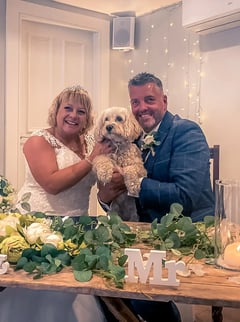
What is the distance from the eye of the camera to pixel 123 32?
11.3 ft

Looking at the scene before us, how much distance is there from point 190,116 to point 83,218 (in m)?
1.92

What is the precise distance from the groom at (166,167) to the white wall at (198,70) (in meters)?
1.13

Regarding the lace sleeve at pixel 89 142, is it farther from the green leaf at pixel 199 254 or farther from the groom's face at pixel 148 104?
the green leaf at pixel 199 254

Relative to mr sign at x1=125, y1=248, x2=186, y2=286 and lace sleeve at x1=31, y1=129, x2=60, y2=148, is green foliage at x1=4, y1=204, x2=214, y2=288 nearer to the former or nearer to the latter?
mr sign at x1=125, y1=248, x2=186, y2=286

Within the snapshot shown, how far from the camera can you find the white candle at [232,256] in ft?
3.57

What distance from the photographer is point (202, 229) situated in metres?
1.34

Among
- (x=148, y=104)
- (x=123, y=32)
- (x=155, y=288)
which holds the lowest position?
(x=155, y=288)

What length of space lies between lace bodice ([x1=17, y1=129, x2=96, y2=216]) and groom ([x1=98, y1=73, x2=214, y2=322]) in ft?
0.53

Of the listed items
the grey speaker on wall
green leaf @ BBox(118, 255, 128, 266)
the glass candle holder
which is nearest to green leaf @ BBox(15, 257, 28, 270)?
green leaf @ BBox(118, 255, 128, 266)

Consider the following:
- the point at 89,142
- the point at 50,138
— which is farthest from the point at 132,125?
the point at 50,138

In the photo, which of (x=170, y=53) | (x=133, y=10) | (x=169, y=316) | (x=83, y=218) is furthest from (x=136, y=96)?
(x=133, y=10)

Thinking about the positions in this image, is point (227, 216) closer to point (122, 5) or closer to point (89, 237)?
point (89, 237)

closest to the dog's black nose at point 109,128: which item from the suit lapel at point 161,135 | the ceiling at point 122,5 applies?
the suit lapel at point 161,135

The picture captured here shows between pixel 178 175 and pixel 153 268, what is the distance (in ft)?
2.41
